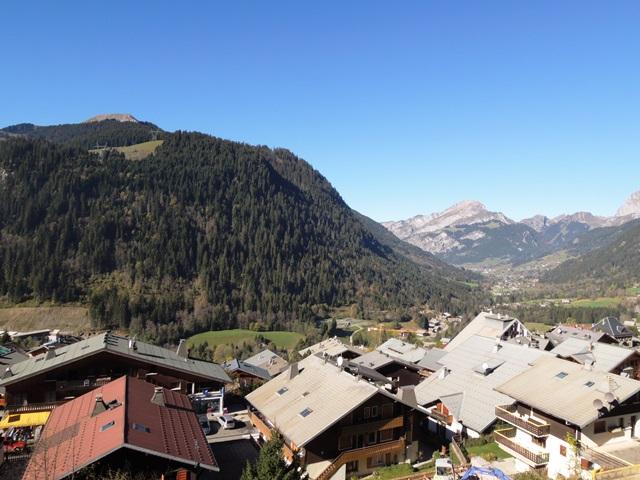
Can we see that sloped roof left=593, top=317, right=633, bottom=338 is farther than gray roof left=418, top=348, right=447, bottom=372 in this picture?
Answer: Yes

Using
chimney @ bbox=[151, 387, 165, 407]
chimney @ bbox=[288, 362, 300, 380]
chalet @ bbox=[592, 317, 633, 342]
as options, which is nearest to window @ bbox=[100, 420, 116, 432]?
chimney @ bbox=[151, 387, 165, 407]

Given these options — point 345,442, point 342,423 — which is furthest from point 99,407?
point 345,442

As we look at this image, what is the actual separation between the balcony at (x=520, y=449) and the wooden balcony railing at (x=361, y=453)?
7.40 m

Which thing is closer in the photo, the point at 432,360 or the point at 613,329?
the point at 432,360

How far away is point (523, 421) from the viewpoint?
116 feet

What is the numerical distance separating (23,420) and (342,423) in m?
27.2

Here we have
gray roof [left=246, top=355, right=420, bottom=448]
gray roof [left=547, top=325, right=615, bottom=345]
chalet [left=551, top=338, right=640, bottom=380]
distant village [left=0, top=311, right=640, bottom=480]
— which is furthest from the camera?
gray roof [left=547, top=325, right=615, bottom=345]

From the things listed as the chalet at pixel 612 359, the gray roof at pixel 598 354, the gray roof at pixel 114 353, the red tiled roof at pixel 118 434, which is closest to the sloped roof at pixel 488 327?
the gray roof at pixel 598 354

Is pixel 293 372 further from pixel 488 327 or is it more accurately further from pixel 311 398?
pixel 488 327

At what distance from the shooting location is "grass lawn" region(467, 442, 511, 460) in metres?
37.7

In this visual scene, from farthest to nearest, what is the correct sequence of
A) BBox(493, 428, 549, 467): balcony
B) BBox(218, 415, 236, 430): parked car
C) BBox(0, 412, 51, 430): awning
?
BBox(218, 415, 236, 430): parked car < BBox(0, 412, 51, 430): awning < BBox(493, 428, 549, 467): balcony

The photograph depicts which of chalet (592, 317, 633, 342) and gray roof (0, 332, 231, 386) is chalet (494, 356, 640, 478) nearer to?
gray roof (0, 332, 231, 386)

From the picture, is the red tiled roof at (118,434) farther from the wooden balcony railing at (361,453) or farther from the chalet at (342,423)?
the wooden balcony railing at (361,453)

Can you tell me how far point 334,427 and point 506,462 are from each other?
13678 millimetres
